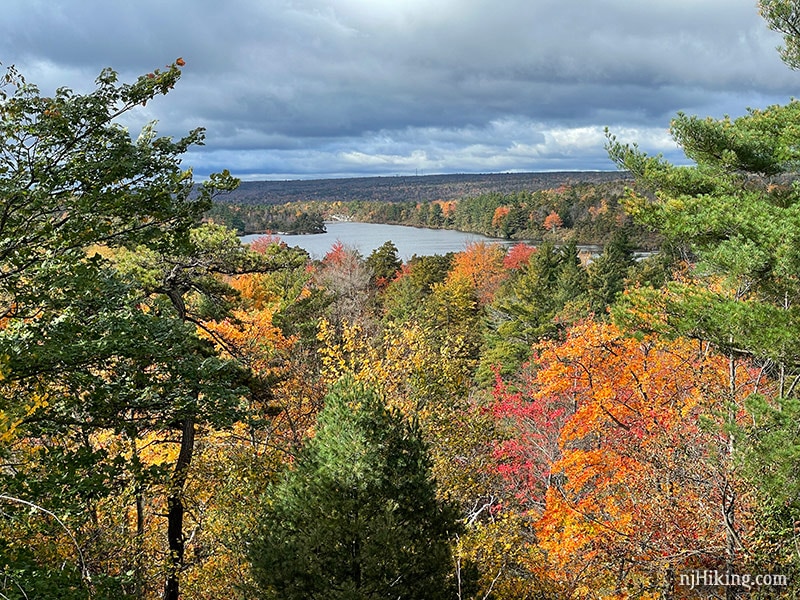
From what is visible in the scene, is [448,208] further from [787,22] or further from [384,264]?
[787,22]

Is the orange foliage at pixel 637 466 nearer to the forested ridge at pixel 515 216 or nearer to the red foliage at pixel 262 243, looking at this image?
the red foliage at pixel 262 243

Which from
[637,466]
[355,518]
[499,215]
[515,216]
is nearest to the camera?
[355,518]

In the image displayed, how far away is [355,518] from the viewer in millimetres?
6785

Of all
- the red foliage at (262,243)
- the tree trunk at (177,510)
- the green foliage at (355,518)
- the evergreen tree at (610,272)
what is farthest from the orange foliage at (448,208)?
the green foliage at (355,518)

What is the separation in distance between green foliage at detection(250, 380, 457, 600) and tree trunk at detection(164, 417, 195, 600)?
2505 mm

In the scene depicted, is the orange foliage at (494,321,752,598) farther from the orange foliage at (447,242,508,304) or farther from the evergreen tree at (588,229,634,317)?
the orange foliage at (447,242,508,304)

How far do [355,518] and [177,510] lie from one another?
542 centimetres

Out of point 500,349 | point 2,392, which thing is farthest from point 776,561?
point 500,349

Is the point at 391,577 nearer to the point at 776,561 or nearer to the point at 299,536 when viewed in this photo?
the point at 299,536

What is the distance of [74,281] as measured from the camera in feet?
22.9

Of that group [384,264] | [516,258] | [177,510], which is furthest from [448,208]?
[177,510]

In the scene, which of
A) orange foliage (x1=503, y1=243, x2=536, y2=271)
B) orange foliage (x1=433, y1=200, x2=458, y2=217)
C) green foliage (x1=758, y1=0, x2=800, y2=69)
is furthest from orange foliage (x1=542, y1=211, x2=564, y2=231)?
green foliage (x1=758, y1=0, x2=800, y2=69)

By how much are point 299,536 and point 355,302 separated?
28.5m

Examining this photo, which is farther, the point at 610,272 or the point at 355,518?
the point at 610,272
